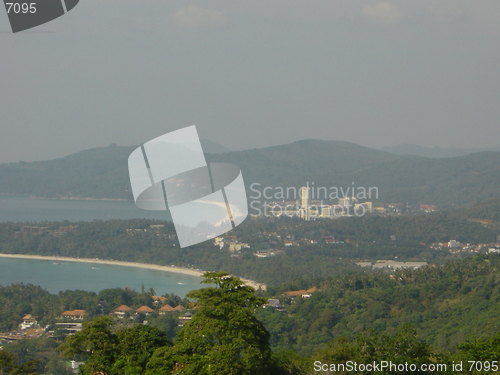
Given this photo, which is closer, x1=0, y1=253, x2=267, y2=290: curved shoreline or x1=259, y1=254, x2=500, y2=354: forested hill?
x1=259, y1=254, x2=500, y2=354: forested hill

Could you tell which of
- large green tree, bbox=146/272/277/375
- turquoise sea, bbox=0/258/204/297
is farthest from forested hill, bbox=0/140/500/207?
large green tree, bbox=146/272/277/375

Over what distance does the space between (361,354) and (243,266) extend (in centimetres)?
2296

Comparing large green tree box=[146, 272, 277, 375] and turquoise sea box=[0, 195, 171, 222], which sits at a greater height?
large green tree box=[146, 272, 277, 375]

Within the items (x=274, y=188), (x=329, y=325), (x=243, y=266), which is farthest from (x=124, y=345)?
(x=274, y=188)

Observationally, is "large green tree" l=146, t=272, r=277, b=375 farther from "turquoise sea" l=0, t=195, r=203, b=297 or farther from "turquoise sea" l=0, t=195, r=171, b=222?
"turquoise sea" l=0, t=195, r=171, b=222

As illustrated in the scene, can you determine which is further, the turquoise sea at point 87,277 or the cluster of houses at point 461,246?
the cluster of houses at point 461,246

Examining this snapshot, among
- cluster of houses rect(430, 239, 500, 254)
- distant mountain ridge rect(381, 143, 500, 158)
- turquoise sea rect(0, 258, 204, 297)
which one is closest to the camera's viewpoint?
turquoise sea rect(0, 258, 204, 297)

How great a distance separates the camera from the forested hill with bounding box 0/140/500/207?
64312 mm

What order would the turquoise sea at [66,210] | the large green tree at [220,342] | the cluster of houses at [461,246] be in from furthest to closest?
the turquoise sea at [66,210]
the cluster of houses at [461,246]
the large green tree at [220,342]

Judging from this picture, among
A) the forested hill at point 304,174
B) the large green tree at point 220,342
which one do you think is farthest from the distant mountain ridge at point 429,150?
the large green tree at point 220,342

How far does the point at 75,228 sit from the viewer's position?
3906cm

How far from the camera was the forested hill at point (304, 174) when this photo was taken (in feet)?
211

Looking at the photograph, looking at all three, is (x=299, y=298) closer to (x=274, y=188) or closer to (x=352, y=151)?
(x=274, y=188)

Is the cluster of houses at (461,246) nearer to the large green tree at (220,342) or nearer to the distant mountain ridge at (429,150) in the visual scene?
the large green tree at (220,342)
